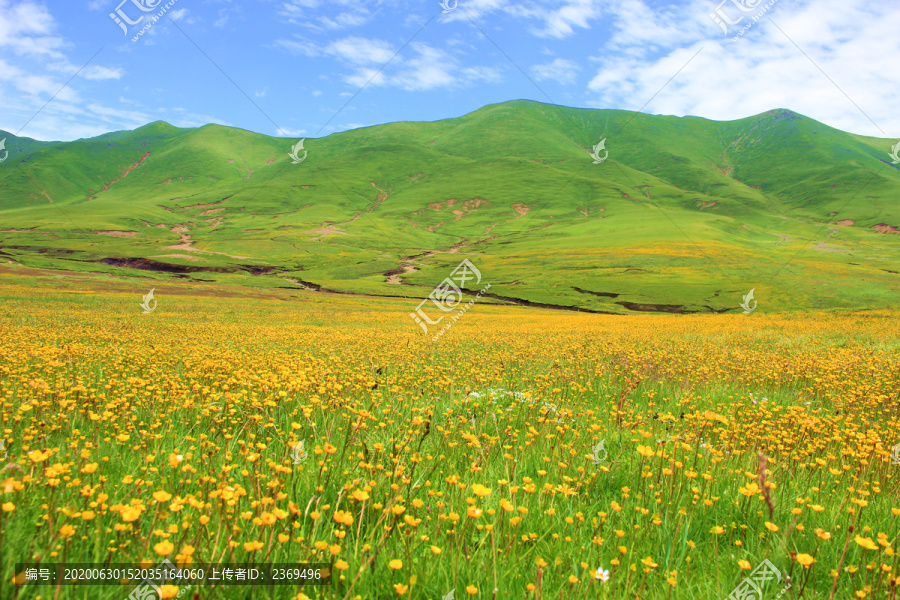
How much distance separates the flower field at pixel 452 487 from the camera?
2609 mm

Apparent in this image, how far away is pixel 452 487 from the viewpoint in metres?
4.04

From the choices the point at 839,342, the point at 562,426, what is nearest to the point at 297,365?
the point at 562,426

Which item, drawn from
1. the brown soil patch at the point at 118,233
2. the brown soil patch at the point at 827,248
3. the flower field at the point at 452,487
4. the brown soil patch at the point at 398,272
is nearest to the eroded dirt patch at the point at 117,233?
the brown soil patch at the point at 118,233

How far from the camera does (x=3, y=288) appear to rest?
4325cm

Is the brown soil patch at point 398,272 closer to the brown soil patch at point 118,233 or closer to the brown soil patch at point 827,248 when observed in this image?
the brown soil patch at point 118,233

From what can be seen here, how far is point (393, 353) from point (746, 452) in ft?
30.8

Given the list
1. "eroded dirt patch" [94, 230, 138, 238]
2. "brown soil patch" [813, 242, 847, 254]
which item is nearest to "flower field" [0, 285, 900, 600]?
"brown soil patch" [813, 242, 847, 254]

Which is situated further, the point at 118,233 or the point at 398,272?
the point at 118,233

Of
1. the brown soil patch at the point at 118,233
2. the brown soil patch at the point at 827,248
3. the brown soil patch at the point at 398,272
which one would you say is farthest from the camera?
the brown soil patch at the point at 118,233

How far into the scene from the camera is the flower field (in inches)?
103

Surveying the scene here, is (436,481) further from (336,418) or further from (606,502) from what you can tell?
(336,418)

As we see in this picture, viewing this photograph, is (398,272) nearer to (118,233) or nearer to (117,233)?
(118,233)

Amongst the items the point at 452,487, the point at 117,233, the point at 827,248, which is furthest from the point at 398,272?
the point at 827,248

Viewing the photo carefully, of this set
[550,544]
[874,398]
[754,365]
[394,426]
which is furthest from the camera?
[754,365]
